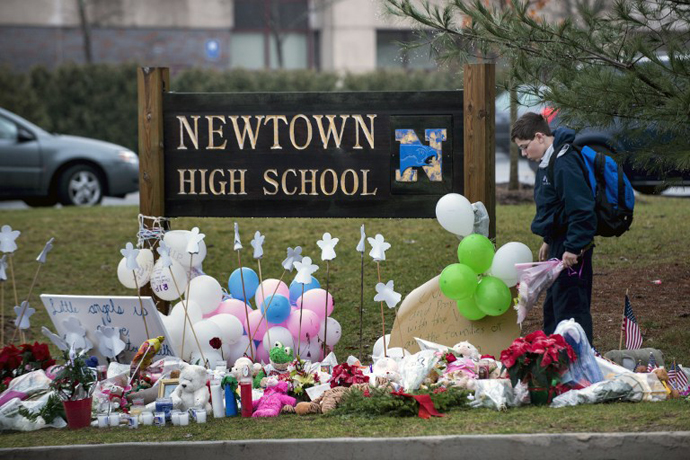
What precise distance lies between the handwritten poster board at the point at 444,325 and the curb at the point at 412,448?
188 cm

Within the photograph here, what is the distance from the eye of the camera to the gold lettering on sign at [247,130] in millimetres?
7852

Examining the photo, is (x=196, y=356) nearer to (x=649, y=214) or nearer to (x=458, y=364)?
(x=458, y=364)

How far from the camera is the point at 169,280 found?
24.6 ft

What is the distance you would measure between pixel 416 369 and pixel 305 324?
1341 millimetres

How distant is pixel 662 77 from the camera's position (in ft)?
21.4

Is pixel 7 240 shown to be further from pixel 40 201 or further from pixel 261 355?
pixel 40 201

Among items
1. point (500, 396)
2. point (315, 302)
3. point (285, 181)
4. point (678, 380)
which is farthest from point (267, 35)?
point (500, 396)

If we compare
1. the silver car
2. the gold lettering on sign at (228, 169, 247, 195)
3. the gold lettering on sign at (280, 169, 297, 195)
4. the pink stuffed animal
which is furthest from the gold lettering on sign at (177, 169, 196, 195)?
the silver car

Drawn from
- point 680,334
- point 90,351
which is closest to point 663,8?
point 680,334

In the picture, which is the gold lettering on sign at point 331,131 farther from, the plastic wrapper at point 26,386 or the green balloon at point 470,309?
the plastic wrapper at point 26,386

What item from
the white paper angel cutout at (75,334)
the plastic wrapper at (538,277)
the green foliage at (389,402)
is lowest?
the green foliage at (389,402)

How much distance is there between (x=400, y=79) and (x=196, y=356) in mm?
19361

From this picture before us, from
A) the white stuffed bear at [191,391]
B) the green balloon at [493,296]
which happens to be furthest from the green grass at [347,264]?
the green balloon at [493,296]

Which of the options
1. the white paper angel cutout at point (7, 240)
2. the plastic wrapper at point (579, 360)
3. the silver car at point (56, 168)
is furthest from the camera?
the silver car at point (56, 168)
